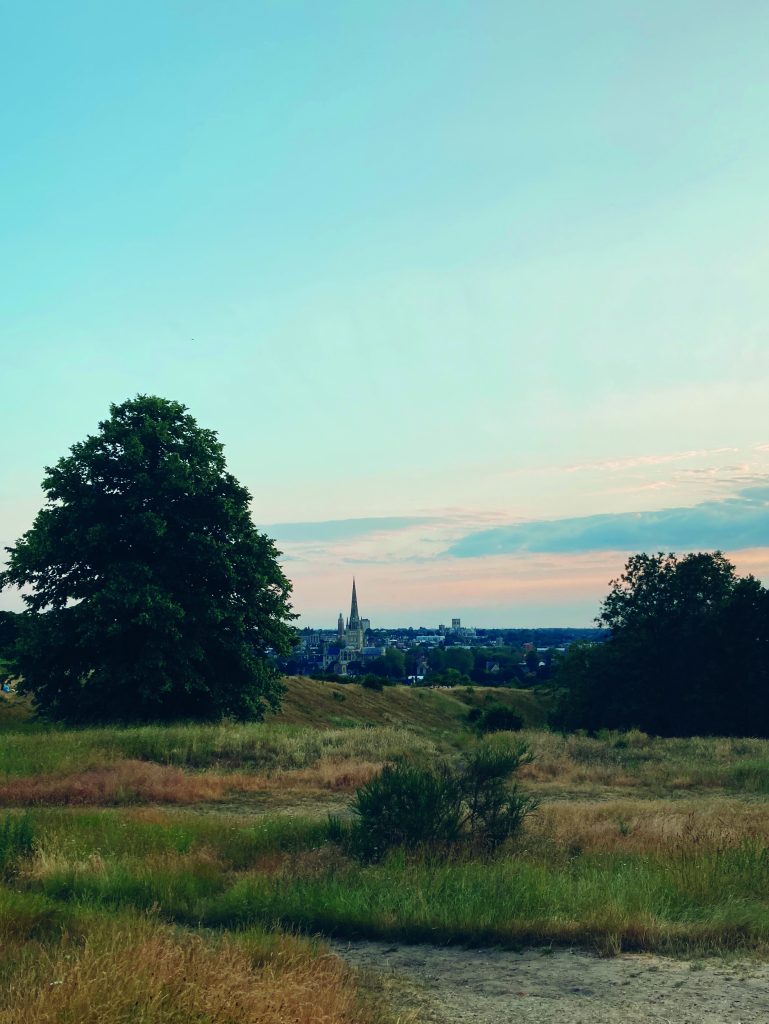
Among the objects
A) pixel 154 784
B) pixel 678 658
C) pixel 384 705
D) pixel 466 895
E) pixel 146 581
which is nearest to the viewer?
pixel 466 895

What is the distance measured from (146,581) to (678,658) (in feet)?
103

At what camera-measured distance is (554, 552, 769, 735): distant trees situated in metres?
47.0

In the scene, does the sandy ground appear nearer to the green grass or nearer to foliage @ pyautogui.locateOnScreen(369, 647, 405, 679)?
the green grass

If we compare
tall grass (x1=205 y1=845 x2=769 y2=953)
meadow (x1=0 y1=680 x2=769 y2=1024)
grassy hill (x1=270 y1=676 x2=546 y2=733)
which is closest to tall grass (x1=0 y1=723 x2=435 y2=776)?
meadow (x1=0 y1=680 x2=769 y2=1024)

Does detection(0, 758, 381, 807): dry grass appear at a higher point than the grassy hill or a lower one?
higher

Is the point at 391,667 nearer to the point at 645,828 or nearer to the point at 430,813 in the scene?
the point at 645,828

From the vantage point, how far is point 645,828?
1321cm

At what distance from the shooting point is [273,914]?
341 inches

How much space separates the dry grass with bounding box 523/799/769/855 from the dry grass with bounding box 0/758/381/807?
6.67m

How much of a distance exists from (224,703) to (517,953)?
2604 centimetres

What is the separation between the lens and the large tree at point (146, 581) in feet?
98.0

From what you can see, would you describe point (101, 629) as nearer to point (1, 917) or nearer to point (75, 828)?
point (75, 828)

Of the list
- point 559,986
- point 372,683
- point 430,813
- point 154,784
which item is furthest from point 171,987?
point 372,683

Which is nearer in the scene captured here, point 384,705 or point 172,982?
point 172,982
